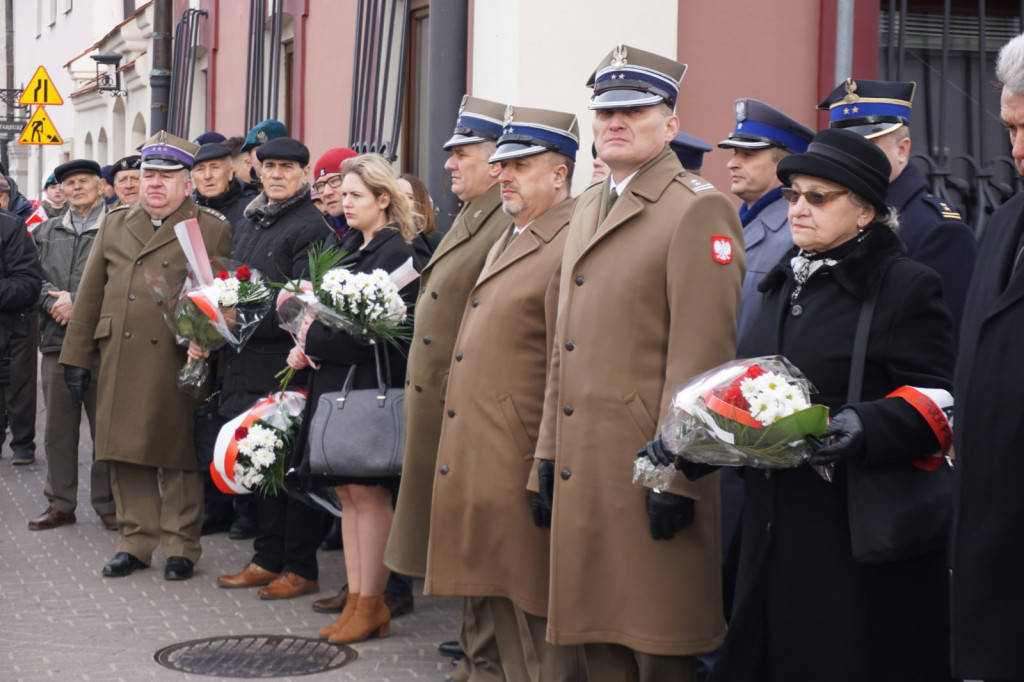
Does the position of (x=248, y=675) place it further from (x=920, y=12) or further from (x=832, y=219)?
(x=920, y=12)

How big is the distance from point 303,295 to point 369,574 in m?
1.22

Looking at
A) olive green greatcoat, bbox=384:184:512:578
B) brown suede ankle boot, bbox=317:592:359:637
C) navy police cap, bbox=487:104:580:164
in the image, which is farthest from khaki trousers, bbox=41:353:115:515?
navy police cap, bbox=487:104:580:164

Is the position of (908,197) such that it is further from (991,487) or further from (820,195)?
(991,487)

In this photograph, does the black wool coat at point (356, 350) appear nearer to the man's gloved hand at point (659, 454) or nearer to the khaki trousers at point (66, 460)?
the man's gloved hand at point (659, 454)

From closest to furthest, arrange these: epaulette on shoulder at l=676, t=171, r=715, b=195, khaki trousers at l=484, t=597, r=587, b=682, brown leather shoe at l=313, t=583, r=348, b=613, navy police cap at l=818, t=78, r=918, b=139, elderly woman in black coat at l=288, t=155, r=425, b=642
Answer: epaulette on shoulder at l=676, t=171, r=715, b=195, khaki trousers at l=484, t=597, r=587, b=682, navy police cap at l=818, t=78, r=918, b=139, elderly woman in black coat at l=288, t=155, r=425, b=642, brown leather shoe at l=313, t=583, r=348, b=613

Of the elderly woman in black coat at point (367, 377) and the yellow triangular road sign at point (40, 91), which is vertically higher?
the yellow triangular road sign at point (40, 91)

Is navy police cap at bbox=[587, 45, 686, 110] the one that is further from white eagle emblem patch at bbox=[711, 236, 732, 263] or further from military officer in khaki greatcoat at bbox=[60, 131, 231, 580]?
military officer in khaki greatcoat at bbox=[60, 131, 231, 580]

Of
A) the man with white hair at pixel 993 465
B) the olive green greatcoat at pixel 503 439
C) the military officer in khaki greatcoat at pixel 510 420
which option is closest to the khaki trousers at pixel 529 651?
the military officer in khaki greatcoat at pixel 510 420

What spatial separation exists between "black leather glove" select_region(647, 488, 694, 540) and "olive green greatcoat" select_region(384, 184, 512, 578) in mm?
1556

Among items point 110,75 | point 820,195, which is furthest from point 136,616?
point 110,75

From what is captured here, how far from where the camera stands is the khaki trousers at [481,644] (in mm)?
5219

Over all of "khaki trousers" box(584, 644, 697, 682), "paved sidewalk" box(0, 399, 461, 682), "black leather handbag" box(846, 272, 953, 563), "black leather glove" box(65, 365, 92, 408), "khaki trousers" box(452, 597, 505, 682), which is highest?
"black leather handbag" box(846, 272, 953, 563)

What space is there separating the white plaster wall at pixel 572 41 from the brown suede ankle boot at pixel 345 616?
2.73 metres

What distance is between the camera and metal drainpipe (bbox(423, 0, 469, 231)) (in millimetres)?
7993
